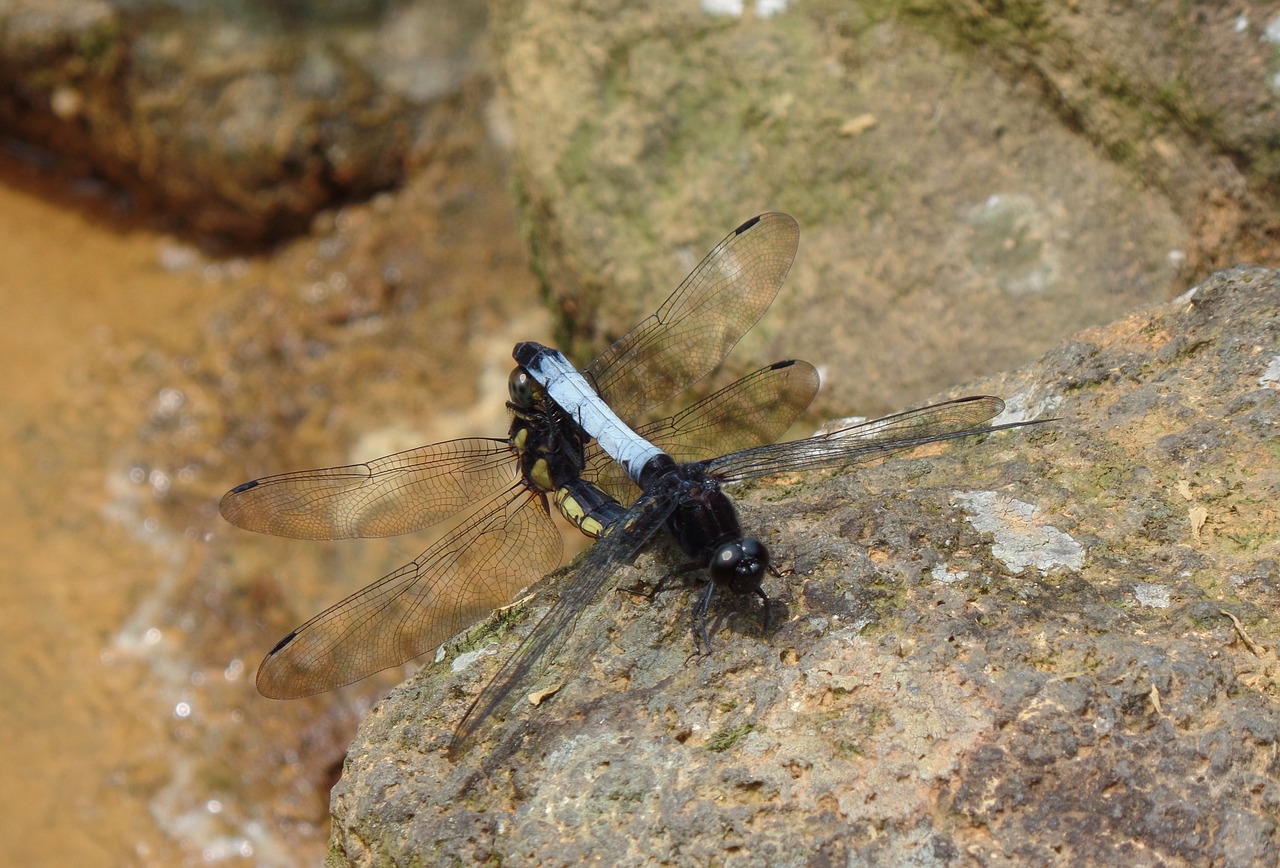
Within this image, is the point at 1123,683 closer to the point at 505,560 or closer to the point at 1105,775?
the point at 1105,775

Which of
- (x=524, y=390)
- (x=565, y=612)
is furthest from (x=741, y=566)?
(x=524, y=390)

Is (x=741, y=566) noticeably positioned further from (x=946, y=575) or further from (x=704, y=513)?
(x=946, y=575)

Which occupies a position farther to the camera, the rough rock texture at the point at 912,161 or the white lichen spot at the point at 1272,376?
the rough rock texture at the point at 912,161

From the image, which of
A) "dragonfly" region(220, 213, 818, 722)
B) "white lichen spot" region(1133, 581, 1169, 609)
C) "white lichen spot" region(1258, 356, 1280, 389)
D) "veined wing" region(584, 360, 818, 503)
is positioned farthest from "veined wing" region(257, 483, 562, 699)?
"white lichen spot" region(1258, 356, 1280, 389)

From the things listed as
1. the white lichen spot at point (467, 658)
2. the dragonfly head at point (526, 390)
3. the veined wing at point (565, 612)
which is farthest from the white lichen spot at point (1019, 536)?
the dragonfly head at point (526, 390)

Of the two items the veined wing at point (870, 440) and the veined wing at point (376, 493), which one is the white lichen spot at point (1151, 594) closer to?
the veined wing at point (870, 440)

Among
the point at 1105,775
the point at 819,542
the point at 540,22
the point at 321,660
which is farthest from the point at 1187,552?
the point at 540,22
